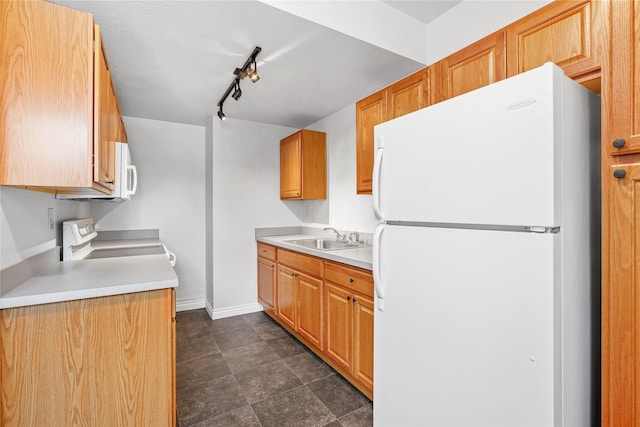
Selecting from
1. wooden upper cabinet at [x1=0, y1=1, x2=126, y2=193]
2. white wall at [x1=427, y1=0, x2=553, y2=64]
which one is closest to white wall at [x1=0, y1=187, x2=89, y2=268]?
wooden upper cabinet at [x1=0, y1=1, x2=126, y2=193]

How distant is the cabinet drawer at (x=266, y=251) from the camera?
3301 millimetres

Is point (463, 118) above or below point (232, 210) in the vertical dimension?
above

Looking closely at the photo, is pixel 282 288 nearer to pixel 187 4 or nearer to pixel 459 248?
pixel 459 248

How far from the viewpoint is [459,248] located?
1.21 m

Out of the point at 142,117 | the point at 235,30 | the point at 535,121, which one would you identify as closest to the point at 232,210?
the point at 142,117

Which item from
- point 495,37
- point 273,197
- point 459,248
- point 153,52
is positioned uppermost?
point 153,52

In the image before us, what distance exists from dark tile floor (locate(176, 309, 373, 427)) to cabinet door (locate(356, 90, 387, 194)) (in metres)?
1.47

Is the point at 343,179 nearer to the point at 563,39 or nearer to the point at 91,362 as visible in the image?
the point at 563,39

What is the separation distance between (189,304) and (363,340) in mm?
2618

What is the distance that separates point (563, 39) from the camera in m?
1.32

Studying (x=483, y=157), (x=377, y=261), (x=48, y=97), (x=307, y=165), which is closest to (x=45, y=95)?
(x=48, y=97)

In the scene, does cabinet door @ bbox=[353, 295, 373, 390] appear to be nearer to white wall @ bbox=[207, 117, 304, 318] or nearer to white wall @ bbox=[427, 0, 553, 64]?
white wall @ bbox=[427, 0, 553, 64]

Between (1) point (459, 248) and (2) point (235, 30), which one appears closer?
(1) point (459, 248)

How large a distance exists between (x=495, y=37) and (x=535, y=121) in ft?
2.78
